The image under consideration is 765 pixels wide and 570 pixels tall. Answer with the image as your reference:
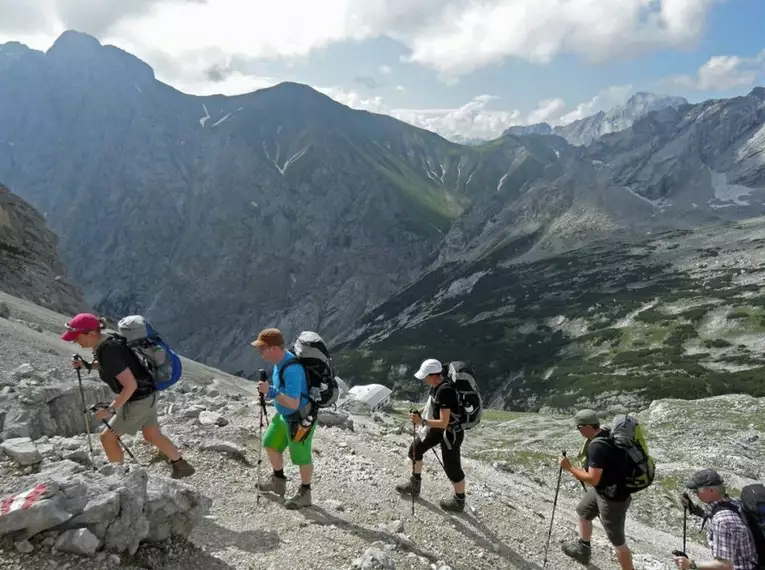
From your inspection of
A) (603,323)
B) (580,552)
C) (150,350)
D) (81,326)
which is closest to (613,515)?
(580,552)

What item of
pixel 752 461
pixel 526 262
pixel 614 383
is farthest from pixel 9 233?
pixel 526 262

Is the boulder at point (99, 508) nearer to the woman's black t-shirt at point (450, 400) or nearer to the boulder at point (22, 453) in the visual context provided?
the boulder at point (22, 453)

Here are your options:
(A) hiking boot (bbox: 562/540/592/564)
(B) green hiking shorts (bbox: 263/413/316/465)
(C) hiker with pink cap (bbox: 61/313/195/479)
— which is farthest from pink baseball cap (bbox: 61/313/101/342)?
(A) hiking boot (bbox: 562/540/592/564)

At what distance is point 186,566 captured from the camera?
6.88 m

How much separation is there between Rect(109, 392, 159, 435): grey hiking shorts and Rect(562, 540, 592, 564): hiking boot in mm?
8580

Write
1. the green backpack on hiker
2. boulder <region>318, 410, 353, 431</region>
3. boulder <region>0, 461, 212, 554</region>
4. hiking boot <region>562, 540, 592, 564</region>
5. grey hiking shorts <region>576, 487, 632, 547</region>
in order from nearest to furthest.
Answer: boulder <region>0, 461, 212, 554</region>, the green backpack on hiker, grey hiking shorts <region>576, 487, 632, 547</region>, hiking boot <region>562, 540, 592, 564</region>, boulder <region>318, 410, 353, 431</region>

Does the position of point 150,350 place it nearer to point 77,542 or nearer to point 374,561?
point 77,542

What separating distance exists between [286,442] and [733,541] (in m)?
6.62

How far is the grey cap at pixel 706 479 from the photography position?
6613 millimetres

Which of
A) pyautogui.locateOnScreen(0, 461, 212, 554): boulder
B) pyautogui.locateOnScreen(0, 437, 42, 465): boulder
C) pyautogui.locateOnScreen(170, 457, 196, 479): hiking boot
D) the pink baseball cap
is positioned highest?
the pink baseball cap

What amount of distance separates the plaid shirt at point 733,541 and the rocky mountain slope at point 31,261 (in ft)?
168

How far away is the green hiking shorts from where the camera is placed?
356 inches

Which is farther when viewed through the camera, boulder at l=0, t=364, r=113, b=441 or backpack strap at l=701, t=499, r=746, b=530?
boulder at l=0, t=364, r=113, b=441

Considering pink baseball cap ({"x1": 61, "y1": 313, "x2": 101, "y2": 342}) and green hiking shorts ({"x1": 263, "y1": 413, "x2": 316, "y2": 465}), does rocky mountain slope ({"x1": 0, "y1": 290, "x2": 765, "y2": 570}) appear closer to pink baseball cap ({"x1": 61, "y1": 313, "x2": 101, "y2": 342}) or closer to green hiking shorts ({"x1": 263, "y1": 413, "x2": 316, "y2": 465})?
green hiking shorts ({"x1": 263, "y1": 413, "x2": 316, "y2": 465})
